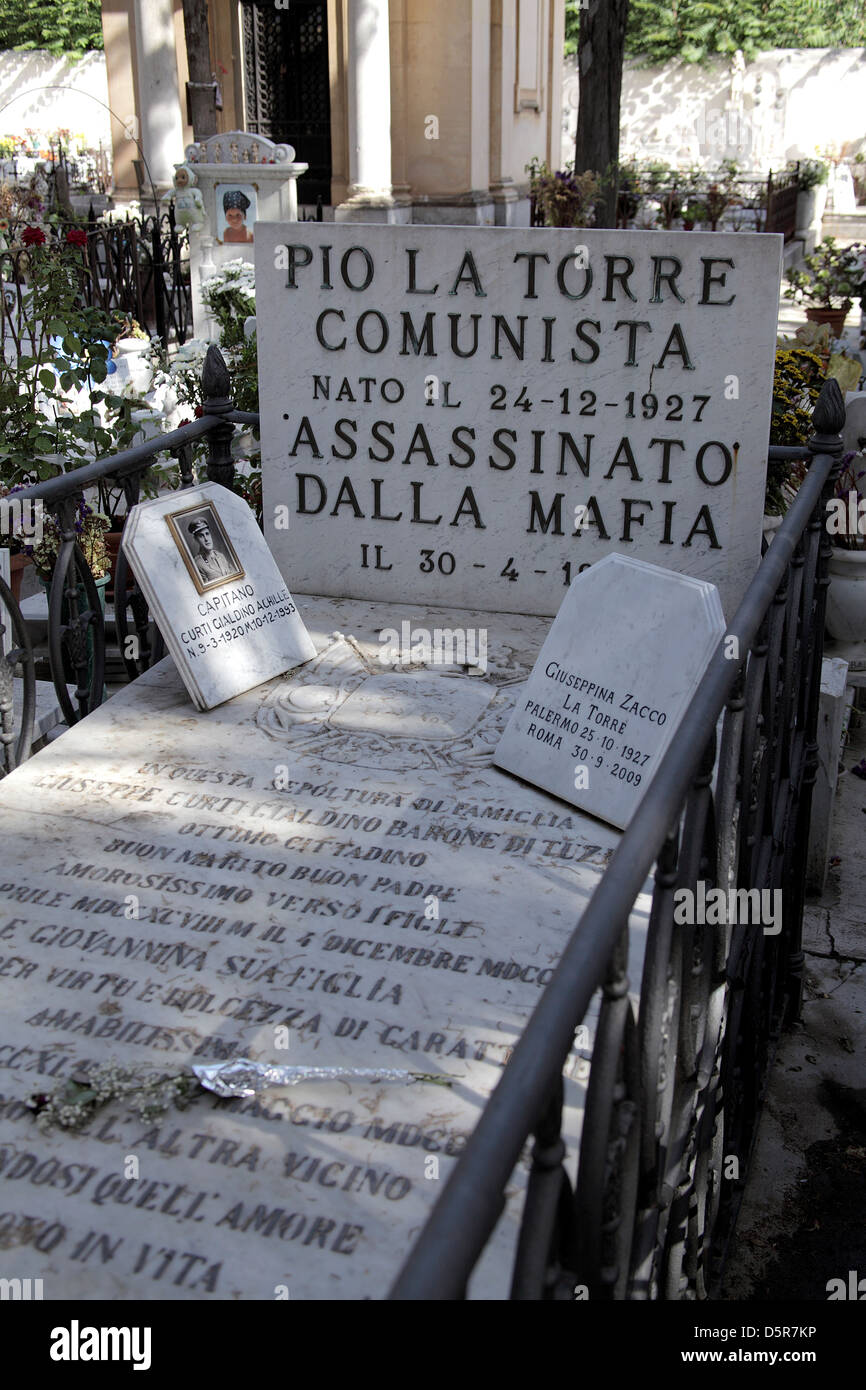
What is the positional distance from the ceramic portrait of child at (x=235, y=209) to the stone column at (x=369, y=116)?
15.3 ft

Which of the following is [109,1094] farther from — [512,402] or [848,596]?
[848,596]

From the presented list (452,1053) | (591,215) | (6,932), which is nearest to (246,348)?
(6,932)

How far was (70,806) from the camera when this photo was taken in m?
3.18

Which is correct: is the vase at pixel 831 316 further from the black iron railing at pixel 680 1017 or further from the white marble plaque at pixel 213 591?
the white marble plaque at pixel 213 591

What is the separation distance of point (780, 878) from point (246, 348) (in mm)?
4489

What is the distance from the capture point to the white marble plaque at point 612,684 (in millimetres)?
3037

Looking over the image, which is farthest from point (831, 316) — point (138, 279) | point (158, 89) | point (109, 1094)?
point (109, 1094)

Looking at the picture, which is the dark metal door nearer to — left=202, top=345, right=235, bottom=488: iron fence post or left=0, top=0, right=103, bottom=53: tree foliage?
left=202, top=345, right=235, bottom=488: iron fence post

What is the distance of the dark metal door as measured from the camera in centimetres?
2106

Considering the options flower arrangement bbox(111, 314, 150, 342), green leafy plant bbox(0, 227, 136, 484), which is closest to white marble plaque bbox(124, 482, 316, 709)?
green leafy plant bbox(0, 227, 136, 484)

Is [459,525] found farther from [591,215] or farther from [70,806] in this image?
[591,215]

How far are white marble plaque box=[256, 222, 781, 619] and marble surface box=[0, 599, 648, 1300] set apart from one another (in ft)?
1.58

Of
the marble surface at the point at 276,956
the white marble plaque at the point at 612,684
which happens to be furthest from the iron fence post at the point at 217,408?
the white marble plaque at the point at 612,684

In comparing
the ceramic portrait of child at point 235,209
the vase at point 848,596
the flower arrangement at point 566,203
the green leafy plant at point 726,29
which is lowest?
the vase at point 848,596
